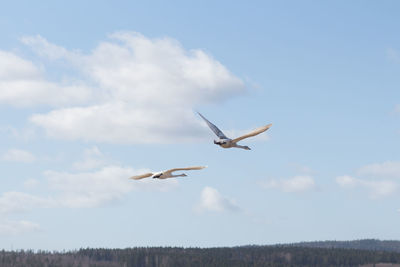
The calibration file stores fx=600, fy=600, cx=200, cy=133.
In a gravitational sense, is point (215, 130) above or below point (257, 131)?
above

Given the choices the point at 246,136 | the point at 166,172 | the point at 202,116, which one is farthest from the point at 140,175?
the point at 246,136

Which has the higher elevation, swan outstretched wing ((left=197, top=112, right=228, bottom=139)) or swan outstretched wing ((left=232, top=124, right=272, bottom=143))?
swan outstretched wing ((left=197, top=112, right=228, bottom=139))

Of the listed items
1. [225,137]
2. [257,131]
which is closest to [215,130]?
[225,137]

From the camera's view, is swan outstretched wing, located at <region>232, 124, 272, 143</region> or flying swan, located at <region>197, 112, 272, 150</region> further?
flying swan, located at <region>197, 112, 272, 150</region>

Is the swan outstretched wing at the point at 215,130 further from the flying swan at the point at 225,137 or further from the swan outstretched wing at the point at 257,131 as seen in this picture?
the swan outstretched wing at the point at 257,131

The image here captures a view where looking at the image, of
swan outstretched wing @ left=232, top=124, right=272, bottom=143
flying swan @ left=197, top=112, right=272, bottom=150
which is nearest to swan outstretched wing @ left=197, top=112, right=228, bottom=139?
flying swan @ left=197, top=112, right=272, bottom=150

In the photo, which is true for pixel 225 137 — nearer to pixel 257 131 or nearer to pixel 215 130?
pixel 215 130

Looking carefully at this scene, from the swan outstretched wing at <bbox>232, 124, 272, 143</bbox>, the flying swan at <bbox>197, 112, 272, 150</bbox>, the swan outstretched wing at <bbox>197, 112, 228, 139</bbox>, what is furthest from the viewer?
the swan outstretched wing at <bbox>197, 112, 228, 139</bbox>

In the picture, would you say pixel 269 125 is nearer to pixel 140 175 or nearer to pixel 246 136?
pixel 246 136

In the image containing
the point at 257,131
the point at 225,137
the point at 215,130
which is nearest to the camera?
the point at 257,131

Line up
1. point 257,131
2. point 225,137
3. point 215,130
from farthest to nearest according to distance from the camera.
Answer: point 215,130 < point 225,137 < point 257,131

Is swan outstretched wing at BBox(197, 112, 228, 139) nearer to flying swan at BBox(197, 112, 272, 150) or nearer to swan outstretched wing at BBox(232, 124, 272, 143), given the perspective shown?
flying swan at BBox(197, 112, 272, 150)

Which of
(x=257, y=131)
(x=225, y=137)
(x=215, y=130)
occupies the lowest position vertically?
(x=257, y=131)

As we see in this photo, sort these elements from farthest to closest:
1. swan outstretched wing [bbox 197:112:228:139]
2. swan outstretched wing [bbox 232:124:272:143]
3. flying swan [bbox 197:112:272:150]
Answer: swan outstretched wing [bbox 197:112:228:139]
flying swan [bbox 197:112:272:150]
swan outstretched wing [bbox 232:124:272:143]
